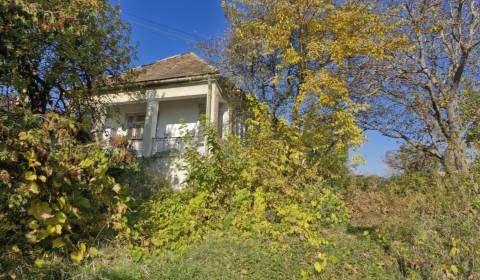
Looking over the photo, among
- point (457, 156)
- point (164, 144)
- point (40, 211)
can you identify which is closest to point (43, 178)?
point (40, 211)

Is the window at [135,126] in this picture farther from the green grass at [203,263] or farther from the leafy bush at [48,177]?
the leafy bush at [48,177]

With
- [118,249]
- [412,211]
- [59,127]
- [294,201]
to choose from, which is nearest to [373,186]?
[412,211]

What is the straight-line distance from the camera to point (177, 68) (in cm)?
1315

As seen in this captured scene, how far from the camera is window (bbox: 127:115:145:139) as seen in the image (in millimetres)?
14703

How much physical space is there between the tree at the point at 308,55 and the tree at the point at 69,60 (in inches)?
158

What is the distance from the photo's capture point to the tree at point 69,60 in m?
4.97

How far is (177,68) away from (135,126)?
367 cm

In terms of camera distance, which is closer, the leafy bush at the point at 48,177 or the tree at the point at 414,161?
the leafy bush at the point at 48,177

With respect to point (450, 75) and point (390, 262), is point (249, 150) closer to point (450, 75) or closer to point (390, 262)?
point (390, 262)

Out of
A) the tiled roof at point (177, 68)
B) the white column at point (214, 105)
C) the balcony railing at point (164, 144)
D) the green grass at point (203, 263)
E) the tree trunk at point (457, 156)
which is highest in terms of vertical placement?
the tiled roof at point (177, 68)

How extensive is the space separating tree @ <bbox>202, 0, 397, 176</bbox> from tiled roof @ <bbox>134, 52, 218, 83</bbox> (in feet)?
3.80

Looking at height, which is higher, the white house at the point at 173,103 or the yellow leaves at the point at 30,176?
the white house at the point at 173,103

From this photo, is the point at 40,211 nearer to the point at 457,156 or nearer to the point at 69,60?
the point at 69,60

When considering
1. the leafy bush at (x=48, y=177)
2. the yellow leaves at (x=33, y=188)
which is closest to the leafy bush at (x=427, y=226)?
the leafy bush at (x=48, y=177)
